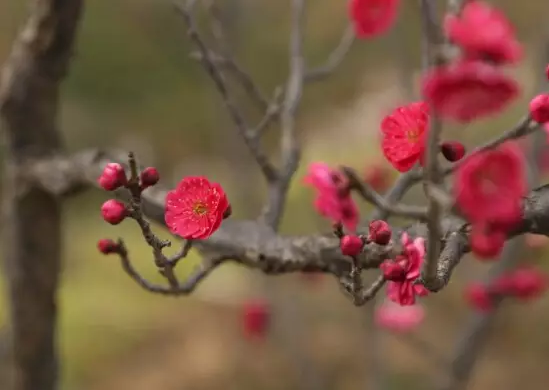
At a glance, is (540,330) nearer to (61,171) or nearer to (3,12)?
(61,171)

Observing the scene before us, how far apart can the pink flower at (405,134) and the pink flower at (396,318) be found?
3.72 ft

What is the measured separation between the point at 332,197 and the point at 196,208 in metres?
0.11

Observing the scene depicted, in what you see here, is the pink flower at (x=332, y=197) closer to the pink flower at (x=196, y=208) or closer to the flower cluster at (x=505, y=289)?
the pink flower at (x=196, y=208)

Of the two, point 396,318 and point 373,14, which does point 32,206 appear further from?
point 396,318

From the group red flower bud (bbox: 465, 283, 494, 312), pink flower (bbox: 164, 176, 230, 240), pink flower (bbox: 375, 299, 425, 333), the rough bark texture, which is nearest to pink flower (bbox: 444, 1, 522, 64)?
pink flower (bbox: 164, 176, 230, 240)

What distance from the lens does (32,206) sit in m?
0.98

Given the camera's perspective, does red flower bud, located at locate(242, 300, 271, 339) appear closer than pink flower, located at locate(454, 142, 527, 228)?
No

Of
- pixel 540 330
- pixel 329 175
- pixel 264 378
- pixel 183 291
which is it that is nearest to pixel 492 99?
pixel 329 175

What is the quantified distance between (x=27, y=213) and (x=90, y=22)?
1903 millimetres

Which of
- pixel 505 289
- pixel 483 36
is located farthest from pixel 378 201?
pixel 505 289

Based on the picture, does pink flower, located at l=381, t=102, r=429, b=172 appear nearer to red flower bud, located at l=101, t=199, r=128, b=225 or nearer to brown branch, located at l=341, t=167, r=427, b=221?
brown branch, located at l=341, t=167, r=427, b=221

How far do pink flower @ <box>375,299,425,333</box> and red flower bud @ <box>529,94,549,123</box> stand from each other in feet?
3.76

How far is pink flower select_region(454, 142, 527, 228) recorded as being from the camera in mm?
279

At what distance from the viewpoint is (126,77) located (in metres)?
2.85
